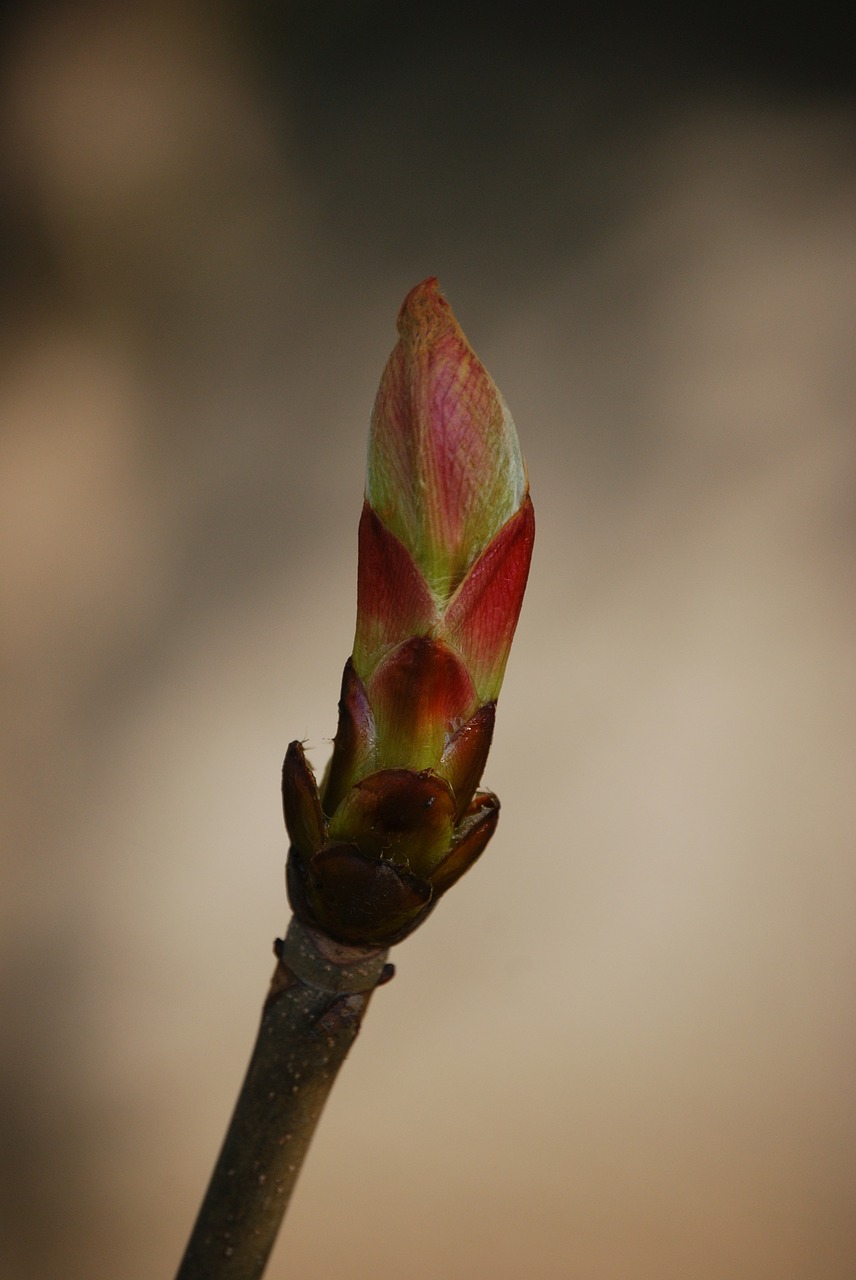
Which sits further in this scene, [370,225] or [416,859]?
[370,225]

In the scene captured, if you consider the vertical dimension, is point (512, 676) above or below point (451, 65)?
below

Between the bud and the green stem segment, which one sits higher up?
the bud

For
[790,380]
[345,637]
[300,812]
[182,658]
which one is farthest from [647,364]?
[300,812]

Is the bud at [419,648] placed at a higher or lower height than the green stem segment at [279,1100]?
higher

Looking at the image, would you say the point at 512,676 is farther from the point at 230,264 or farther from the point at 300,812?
the point at 300,812
